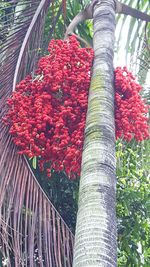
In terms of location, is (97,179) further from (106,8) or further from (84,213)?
(106,8)

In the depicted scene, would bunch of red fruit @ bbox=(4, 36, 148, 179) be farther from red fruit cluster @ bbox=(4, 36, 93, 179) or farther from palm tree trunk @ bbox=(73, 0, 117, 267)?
palm tree trunk @ bbox=(73, 0, 117, 267)

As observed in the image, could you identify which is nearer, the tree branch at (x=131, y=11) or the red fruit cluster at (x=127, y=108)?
the red fruit cluster at (x=127, y=108)

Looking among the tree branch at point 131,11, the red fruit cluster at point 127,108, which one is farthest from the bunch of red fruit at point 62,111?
the tree branch at point 131,11

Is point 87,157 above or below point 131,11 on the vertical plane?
below

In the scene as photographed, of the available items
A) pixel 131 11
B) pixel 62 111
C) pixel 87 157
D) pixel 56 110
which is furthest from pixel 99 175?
pixel 131 11

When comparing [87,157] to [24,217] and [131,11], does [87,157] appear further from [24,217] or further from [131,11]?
[131,11]

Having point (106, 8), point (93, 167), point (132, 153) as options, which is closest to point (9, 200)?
point (93, 167)

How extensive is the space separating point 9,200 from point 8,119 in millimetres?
503

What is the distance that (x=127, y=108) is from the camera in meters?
2.31

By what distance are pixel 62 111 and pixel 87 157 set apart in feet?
1.41

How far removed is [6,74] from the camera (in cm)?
277

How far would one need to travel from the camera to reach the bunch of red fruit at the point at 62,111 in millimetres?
2223

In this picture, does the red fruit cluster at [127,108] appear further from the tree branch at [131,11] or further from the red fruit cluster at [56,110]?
the tree branch at [131,11]

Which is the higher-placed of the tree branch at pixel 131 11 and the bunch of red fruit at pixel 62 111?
the tree branch at pixel 131 11
